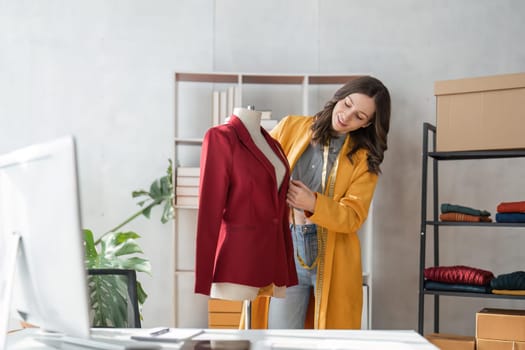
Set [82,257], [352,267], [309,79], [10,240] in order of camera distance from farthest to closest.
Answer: [309,79] → [352,267] → [10,240] → [82,257]

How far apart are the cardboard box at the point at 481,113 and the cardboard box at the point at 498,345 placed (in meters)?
0.97

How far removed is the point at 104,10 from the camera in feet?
14.5

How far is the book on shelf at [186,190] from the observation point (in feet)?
13.1

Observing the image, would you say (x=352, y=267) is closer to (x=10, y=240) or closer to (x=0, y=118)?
(x=10, y=240)

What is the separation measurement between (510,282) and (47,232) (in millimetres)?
2678

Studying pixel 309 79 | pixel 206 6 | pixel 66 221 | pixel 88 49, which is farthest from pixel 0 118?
pixel 66 221

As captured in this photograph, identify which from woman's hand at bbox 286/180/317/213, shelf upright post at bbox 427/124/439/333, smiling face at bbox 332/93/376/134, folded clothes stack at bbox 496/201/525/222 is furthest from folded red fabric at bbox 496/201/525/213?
woman's hand at bbox 286/180/317/213

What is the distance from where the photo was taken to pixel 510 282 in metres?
3.34

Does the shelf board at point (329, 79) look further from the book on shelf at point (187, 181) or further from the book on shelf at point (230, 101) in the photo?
the book on shelf at point (187, 181)

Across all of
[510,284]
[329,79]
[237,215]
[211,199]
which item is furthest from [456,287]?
[211,199]

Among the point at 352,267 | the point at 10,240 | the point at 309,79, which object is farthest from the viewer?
the point at 309,79

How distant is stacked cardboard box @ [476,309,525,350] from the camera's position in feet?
10.5

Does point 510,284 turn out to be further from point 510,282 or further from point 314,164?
point 314,164

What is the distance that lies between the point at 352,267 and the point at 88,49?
→ 258cm
